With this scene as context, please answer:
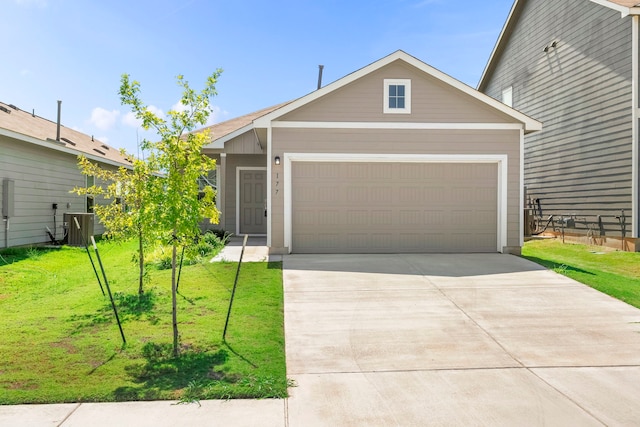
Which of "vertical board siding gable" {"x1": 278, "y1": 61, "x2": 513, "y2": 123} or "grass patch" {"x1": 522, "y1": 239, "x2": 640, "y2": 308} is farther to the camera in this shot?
"vertical board siding gable" {"x1": 278, "y1": 61, "x2": 513, "y2": 123}

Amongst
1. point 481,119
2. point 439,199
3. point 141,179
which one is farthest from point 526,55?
point 141,179

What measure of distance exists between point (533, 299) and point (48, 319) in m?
6.96

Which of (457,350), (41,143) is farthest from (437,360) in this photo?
(41,143)

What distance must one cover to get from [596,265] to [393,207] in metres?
4.71

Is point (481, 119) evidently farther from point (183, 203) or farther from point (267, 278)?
point (183, 203)

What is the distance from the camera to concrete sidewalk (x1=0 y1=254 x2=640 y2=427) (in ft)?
12.2

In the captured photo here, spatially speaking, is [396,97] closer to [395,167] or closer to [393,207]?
[395,167]

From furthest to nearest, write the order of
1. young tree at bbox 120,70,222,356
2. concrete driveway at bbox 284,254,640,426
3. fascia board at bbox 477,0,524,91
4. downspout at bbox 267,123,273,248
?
fascia board at bbox 477,0,524,91, downspout at bbox 267,123,273,248, young tree at bbox 120,70,222,356, concrete driveway at bbox 284,254,640,426

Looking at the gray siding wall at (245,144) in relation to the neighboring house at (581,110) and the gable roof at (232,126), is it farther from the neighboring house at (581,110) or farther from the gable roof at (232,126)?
the neighboring house at (581,110)

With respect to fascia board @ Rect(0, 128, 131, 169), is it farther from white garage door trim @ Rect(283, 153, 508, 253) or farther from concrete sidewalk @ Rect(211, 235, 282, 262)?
white garage door trim @ Rect(283, 153, 508, 253)

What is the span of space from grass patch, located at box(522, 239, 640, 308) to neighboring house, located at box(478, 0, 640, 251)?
669 mm

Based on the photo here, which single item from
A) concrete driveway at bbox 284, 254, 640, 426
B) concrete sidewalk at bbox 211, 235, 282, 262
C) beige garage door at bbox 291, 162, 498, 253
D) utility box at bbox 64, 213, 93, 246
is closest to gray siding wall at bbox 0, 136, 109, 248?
utility box at bbox 64, 213, 93, 246

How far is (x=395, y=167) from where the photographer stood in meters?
11.5

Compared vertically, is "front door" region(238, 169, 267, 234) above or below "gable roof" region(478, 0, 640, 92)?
below
